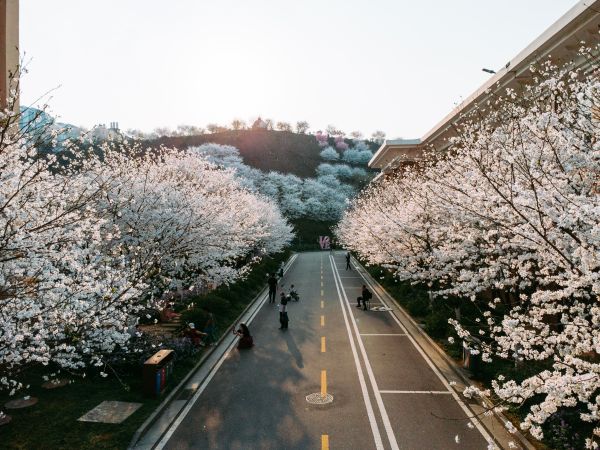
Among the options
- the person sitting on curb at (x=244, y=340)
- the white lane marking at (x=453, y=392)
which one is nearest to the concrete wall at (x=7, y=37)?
the person sitting on curb at (x=244, y=340)

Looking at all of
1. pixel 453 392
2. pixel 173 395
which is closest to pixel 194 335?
pixel 173 395

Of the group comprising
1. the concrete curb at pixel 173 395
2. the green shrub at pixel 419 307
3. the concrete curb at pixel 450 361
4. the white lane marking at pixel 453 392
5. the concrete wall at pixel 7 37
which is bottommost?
the concrete curb at pixel 173 395

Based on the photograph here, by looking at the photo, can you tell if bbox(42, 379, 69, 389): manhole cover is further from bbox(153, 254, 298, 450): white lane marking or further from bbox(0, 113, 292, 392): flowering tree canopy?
bbox(153, 254, 298, 450): white lane marking

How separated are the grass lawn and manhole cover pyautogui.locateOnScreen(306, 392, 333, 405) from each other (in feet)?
14.4

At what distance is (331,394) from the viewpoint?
42.2ft

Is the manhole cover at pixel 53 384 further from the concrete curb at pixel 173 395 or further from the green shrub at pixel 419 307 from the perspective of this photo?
the green shrub at pixel 419 307

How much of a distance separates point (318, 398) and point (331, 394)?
520mm

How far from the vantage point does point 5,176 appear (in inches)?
325

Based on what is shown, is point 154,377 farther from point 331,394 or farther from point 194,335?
point 331,394

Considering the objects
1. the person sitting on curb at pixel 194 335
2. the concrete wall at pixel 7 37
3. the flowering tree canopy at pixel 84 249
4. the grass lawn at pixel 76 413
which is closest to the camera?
the flowering tree canopy at pixel 84 249

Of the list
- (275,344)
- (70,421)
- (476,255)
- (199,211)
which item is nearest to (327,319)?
(275,344)

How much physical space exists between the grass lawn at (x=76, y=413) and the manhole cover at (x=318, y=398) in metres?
4.39

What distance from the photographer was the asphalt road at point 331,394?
33.3ft

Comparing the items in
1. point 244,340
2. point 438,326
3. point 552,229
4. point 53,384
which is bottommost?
point 53,384
